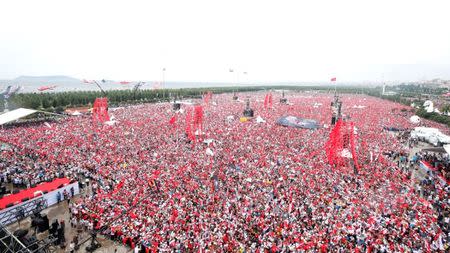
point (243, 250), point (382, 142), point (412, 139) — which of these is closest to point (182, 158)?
point (243, 250)

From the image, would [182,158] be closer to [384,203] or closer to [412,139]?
[384,203]

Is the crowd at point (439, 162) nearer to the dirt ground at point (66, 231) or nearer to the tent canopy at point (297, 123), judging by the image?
the tent canopy at point (297, 123)

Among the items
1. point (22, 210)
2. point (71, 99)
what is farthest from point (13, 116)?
point (22, 210)

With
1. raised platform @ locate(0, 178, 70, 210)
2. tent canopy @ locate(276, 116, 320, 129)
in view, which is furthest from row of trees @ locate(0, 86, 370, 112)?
tent canopy @ locate(276, 116, 320, 129)

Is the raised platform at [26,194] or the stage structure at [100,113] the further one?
the stage structure at [100,113]

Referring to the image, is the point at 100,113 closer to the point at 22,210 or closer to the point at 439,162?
the point at 22,210

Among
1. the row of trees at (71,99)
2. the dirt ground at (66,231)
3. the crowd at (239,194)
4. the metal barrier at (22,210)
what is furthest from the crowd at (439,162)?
the row of trees at (71,99)
